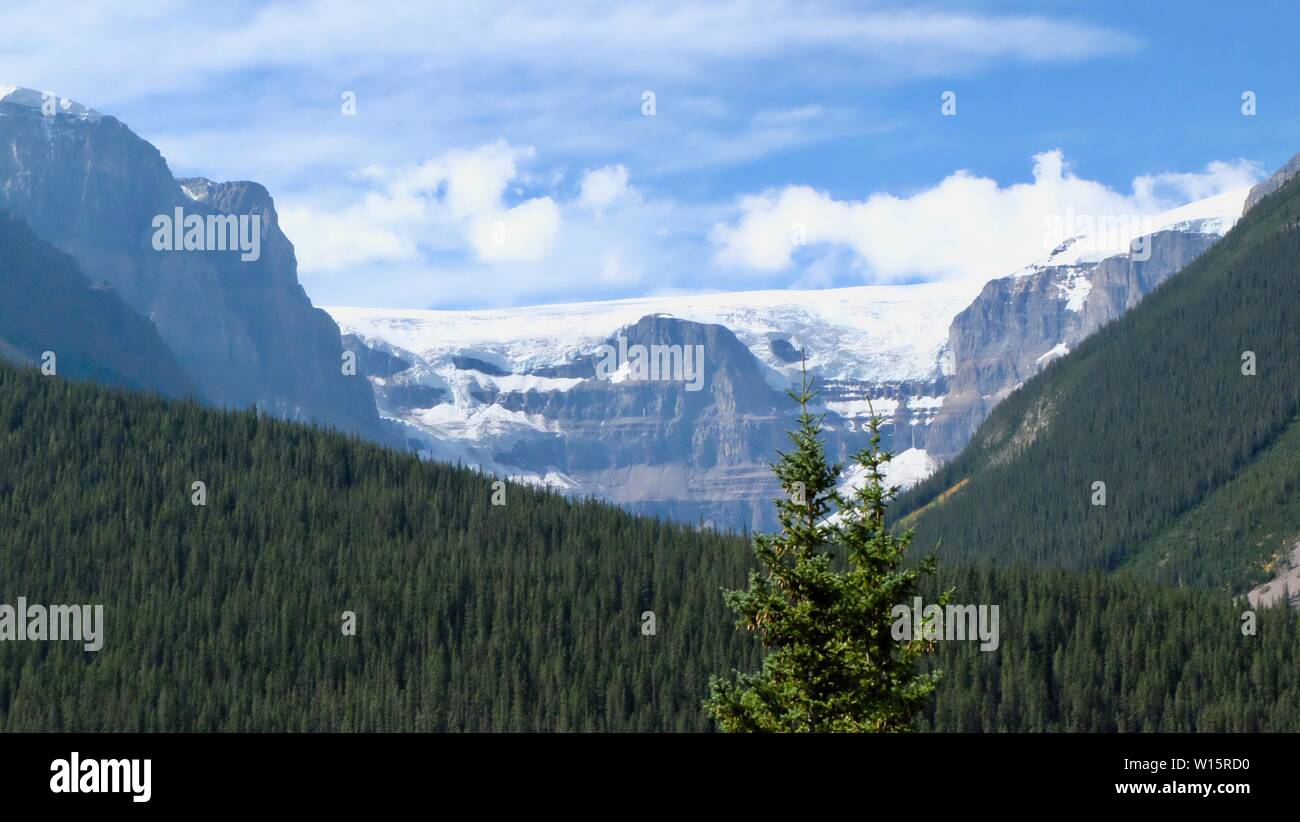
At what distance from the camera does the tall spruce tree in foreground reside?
4591cm

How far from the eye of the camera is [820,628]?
4631 centimetres

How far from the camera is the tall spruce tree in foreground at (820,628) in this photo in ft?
151

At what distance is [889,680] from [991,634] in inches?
6032

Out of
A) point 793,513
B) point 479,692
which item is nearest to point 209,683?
point 479,692
